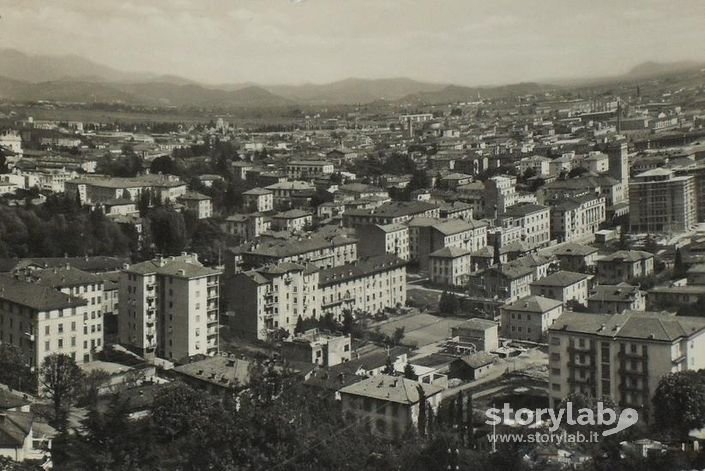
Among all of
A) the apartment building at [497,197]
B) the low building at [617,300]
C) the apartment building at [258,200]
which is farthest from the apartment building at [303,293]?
the apartment building at [258,200]

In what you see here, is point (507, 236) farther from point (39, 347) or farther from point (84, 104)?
point (84, 104)

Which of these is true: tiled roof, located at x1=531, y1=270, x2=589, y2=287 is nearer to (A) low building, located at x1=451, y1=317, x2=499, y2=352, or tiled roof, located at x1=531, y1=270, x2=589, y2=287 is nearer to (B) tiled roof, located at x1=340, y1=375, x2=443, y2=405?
(A) low building, located at x1=451, y1=317, x2=499, y2=352

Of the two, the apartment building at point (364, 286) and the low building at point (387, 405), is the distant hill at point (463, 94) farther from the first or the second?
the low building at point (387, 405)

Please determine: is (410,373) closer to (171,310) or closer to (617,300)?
(171,310)

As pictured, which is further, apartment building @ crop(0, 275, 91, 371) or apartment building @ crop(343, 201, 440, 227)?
apartment building @ crop(343, 201, 440, 227)

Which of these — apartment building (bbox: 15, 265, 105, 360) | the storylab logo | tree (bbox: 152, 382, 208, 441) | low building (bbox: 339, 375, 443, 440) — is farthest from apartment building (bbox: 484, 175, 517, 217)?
tree (bbox: 152, 382, 208, 441)

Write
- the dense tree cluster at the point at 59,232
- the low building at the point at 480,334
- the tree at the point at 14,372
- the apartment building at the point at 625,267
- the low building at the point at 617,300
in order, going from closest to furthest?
the tree at the point at 14,372 → the low building at the point at 480,334 → the low building at the point at 617,300 → the apartment building at the point at 625,267 → the dense tree cluster at the point at 59,232
